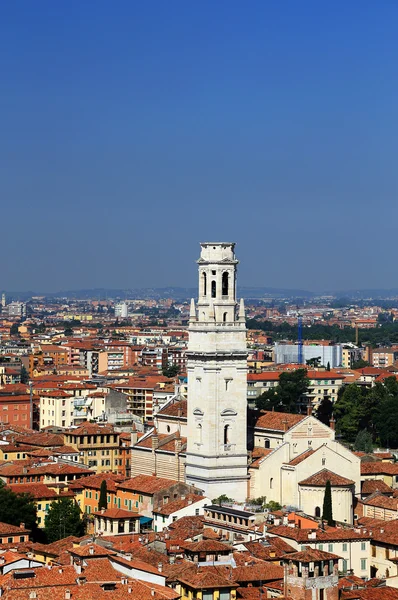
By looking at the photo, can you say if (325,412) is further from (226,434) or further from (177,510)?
(177,510)

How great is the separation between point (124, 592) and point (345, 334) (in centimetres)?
15138

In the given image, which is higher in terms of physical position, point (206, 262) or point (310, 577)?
point (206, 262)

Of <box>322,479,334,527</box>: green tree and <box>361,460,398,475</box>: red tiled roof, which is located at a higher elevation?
<box>361,460,398,475</box>: red tiled roof

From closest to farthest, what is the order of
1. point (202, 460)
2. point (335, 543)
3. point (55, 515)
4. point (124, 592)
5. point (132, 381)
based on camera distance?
point (124, 592) → point (335, 543) → point (55, 515) → point (202, 460) → point (132, 381)

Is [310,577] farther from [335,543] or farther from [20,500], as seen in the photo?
[20,500]

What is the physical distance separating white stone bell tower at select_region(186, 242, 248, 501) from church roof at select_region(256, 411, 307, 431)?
3.95 ft

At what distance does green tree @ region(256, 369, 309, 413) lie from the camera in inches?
3145

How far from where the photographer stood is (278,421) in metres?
54.3

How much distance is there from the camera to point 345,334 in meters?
183

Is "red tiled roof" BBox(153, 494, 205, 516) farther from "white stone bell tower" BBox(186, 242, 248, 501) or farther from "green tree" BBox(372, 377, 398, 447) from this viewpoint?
"green tree" BBox(372, 377, 398, 447)

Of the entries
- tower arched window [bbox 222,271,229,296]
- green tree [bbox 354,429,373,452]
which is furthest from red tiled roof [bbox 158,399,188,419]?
green tree [bbox 354,429,373,452]

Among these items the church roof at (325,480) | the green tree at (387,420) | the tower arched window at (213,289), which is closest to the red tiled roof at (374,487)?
the church roof at (325,480)

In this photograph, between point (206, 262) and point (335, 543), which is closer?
point (335, 543)

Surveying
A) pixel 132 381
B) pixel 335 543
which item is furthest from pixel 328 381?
pixel 335 543
